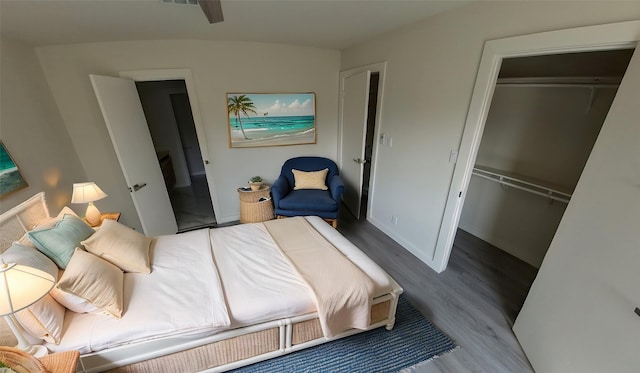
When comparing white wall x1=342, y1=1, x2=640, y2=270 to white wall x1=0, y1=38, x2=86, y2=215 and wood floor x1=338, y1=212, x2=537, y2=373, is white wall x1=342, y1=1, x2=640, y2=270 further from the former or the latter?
white wall x1=0, y1=38, x2=86, y2=215

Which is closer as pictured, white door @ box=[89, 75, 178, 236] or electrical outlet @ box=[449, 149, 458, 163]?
electrical outlet @ box=[449, 149, 458, 163]

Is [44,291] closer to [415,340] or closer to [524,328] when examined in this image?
[415,340]

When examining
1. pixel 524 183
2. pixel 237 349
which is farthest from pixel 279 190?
pixel 524 183

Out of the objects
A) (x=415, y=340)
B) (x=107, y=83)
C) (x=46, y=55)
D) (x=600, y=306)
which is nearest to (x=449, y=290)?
(x=415, y=340)

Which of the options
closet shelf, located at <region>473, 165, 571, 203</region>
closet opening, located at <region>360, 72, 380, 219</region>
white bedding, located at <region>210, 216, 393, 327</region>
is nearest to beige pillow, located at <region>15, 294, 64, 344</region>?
white bedding, located at <region>210, 216, 393, 327</region>

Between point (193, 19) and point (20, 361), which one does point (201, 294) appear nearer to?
point (20, 361)

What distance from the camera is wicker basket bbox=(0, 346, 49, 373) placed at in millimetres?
897

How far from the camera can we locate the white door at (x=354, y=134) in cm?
284

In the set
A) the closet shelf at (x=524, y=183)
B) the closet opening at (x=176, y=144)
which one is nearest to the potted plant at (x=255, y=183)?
the closet opening at (x=176, y=144)

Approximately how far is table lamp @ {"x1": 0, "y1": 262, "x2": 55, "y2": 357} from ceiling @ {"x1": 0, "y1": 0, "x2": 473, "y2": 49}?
1.54m

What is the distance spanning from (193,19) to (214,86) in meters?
0.97

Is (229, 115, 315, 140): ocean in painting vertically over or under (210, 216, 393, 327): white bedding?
over

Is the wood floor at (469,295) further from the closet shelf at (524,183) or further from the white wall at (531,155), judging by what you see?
the closet shelf at (524,183)

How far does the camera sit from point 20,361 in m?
0.93
